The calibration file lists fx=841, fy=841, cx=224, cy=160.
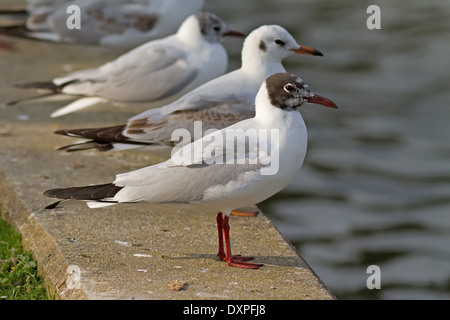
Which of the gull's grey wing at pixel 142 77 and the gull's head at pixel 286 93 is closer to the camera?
the gull's head at pixel 286 93

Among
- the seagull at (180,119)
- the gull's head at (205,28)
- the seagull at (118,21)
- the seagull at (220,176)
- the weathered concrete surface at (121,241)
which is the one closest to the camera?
the weathered concrete surface at (121,241)

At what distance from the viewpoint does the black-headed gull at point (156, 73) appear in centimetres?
655

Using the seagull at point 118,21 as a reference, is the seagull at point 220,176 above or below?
below

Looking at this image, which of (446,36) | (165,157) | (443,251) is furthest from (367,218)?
(446,36)

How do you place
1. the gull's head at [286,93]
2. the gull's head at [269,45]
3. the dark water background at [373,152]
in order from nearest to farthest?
the gull's head at [286,93] → the gull's head at [269,45] → the dark water background at [373,152]

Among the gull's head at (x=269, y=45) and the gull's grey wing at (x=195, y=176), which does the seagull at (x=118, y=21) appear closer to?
the gull's head at (x=269, y=45)

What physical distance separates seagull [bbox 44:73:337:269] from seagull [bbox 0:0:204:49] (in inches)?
169

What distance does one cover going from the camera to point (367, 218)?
759 centimetres

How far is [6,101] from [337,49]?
5.65m

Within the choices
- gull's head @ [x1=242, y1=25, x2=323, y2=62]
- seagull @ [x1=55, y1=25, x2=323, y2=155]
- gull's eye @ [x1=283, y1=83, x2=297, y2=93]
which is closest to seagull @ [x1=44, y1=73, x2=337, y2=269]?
gull's eye @ [x1=283, y1=83, x2=297, y2=93]

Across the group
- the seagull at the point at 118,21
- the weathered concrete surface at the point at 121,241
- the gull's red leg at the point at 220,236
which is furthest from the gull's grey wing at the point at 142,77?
the gull's red leg at the point at 220,236

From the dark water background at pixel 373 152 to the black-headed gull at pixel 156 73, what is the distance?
1.66 m
